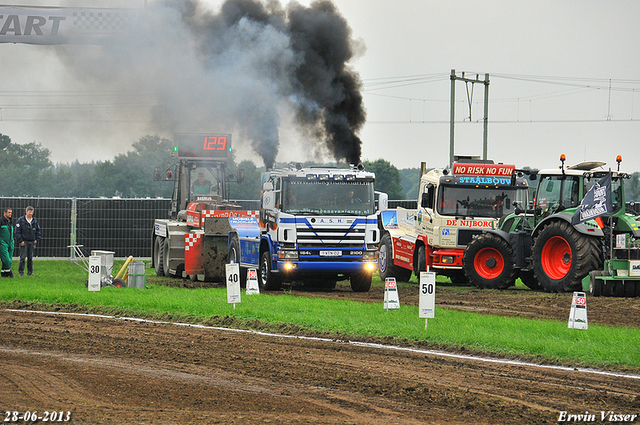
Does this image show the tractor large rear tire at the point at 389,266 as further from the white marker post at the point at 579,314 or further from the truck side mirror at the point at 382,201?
the white marker post at the point at 579,314

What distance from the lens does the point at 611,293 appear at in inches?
709

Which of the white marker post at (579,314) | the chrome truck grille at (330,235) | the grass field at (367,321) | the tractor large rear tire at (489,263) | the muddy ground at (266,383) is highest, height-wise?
the chrome truck grille at (330,235)

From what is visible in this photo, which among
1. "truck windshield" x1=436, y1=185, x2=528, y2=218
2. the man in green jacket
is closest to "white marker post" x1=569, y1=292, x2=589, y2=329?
"truck windshield" x1=436, y1=185, x2=528, y2=218

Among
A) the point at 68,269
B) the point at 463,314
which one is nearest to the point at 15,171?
the point at 68,269

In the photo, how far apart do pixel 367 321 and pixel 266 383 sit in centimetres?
524

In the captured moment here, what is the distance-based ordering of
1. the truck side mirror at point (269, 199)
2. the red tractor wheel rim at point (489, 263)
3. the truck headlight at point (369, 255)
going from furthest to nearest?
the red tractor wheel rim at point (489, 263) → the truck headlight at point (369, 255) → the truck side mirror at point (269, 199)

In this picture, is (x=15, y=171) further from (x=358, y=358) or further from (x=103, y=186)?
(x=358, y=358)

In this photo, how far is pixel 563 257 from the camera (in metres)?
19.7

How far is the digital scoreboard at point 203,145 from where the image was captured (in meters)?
27.1

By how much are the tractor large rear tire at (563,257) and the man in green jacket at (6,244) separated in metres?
14.8

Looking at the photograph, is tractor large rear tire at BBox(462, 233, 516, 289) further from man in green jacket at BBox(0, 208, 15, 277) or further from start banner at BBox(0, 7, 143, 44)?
start banner at BBox(0, 7, 143, 44)

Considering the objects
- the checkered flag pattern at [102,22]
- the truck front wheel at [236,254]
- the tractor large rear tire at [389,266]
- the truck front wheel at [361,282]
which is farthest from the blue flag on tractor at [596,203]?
the checkered flag pattern at [102,22]

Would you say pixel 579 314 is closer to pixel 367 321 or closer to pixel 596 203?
pixel 367 321

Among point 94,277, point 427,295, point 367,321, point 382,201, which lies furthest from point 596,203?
point 94,277
